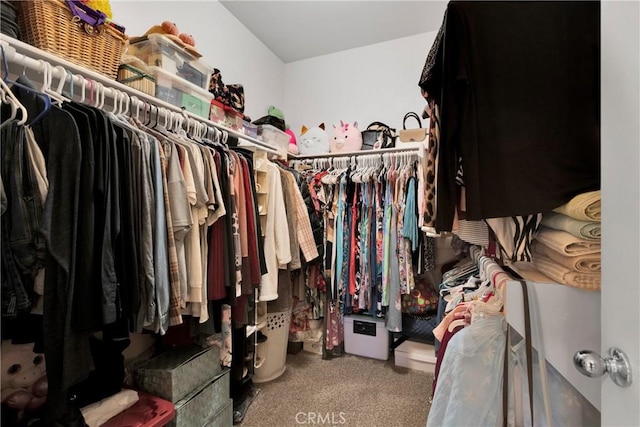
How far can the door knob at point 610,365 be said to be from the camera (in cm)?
43

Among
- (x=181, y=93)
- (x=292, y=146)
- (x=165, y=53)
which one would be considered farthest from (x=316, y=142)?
(x=165, y=53)

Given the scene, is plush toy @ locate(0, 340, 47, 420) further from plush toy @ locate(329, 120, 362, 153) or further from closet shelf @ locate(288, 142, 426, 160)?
plush toy @ locate(329, 120, 362, 153)

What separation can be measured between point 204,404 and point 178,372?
0.22 metres

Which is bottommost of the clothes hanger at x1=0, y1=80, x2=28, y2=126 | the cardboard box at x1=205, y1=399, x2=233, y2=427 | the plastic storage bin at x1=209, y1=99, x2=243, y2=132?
the cardboard box at x1=205, y1=399, x2=233, y2=427

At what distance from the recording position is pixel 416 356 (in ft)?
6.91

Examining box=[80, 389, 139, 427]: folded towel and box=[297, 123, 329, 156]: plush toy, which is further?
box=[297, 123, 329, 156]: plush toy

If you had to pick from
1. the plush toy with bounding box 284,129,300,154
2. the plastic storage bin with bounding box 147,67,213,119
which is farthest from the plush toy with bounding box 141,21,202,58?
the plush toy with bounding box 284,129,300,154

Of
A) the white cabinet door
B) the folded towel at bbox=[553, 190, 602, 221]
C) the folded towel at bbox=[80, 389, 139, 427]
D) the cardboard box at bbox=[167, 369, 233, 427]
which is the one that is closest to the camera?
the white cabinet door

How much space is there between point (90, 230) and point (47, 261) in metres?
0.12

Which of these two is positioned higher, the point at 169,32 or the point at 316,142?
the point at 169,32

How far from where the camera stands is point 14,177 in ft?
2.38

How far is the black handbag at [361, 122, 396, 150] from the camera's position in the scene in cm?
233

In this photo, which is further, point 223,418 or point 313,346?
point 313,346

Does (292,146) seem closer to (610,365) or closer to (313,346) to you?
(313,346)
